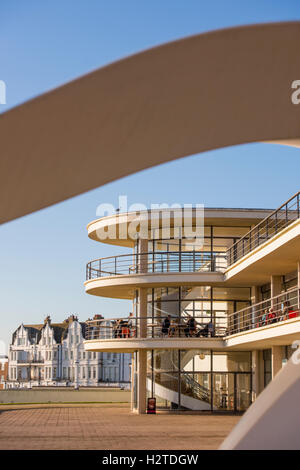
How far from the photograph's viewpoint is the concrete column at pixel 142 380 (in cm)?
2795

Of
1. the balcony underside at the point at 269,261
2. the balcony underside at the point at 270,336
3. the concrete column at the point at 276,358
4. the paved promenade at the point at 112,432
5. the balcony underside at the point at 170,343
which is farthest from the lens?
the balcony underside at the point at 170,343

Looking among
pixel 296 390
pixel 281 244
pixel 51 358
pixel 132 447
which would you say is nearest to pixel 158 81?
pixel 296 390

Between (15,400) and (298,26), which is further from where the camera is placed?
(15,400)

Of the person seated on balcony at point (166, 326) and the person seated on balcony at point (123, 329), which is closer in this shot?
the person seated on balcony at point (166, 326)

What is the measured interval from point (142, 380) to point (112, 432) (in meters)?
9.58

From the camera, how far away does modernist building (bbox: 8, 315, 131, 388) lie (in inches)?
3329

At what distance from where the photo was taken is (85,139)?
7387 mm

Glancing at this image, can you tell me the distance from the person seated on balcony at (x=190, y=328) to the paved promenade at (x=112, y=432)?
3.63m

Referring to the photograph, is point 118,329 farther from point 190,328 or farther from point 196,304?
point 196,304

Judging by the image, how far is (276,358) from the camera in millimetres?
24844

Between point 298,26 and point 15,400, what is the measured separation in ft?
117

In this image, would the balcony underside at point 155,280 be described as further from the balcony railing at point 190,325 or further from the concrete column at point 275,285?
the concrete column at point 275,285

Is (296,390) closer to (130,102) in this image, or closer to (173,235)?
(130,102)

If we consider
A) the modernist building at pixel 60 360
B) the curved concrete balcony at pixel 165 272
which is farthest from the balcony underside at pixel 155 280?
the modernist building at pixel 60 360
